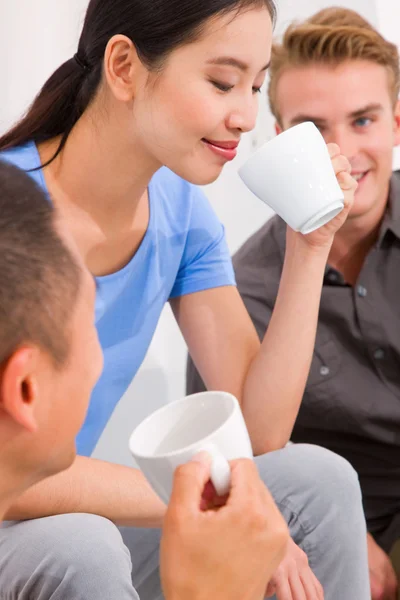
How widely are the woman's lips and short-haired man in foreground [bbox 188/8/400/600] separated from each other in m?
0.39

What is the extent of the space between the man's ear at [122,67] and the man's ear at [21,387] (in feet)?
1.85

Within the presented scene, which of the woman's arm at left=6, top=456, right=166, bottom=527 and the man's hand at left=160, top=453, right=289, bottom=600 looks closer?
the man's hand at left=160, top=453, right=289, bottom=600

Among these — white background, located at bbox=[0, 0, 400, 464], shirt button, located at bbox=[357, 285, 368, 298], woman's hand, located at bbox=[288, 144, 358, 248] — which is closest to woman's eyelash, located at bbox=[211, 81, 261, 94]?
woman's hand, located at bbox=[288, 144, 358, 248]

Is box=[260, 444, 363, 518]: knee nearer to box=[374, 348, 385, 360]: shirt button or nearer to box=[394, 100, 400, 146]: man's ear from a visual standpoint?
box=[374, 348, 385, 360]: shirt button

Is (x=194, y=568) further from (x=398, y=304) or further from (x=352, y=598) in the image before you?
(x=398, y=304)

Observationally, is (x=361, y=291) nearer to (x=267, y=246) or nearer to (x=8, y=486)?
(x=267, y=246)

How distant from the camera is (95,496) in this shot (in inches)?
42.2

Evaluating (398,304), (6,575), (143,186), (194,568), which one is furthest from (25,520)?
(398,304)

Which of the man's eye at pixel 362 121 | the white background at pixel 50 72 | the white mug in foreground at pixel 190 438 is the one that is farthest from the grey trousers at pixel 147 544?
the white background at pixel 50 72

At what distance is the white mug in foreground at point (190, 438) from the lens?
0.80 metres

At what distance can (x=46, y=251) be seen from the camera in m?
0.72

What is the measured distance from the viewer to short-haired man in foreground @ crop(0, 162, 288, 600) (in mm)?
700

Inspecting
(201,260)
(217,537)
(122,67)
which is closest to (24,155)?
(122,67)

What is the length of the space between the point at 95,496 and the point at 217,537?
1.13 feet
